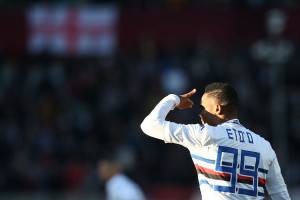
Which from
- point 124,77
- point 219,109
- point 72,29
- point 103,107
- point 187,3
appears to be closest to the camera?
point 219,109

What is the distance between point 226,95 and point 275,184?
0.70 m

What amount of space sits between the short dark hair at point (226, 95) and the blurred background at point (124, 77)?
1155 cm

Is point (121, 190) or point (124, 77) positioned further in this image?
point (124, 77)

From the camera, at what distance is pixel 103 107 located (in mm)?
19547

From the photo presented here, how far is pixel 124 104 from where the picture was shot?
19.4 metres

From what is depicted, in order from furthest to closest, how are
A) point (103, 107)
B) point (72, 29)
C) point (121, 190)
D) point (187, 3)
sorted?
point (187, 3) < point (72, 29) < point (103, 107) < point (121, 190)

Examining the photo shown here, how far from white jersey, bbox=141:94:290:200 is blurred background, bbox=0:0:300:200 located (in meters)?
11.6

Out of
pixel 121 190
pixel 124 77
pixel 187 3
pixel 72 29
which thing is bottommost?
pixel 124 77

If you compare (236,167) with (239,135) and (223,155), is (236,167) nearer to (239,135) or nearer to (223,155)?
(223,155)

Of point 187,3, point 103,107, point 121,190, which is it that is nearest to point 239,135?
point 121,190

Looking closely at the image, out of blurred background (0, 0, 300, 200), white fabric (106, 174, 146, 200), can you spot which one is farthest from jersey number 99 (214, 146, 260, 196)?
blurred background (0, 0, 300, 200)

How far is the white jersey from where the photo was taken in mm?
6527

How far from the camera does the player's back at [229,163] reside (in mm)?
6527

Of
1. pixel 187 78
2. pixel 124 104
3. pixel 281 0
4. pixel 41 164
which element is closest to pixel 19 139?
pixel 41 164
